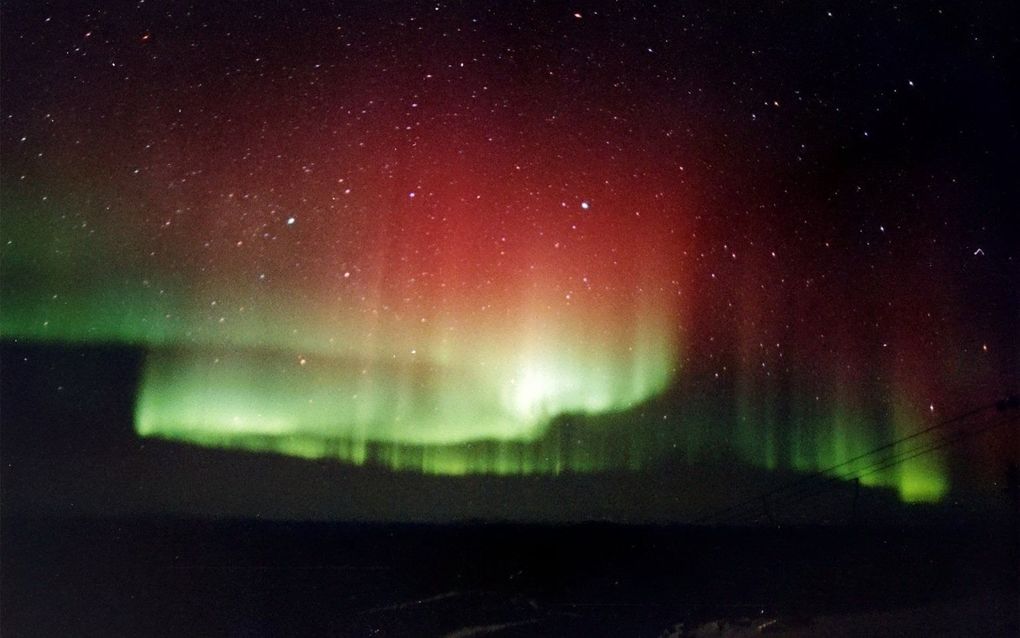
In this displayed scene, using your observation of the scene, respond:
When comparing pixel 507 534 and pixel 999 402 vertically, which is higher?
pixel 999 402

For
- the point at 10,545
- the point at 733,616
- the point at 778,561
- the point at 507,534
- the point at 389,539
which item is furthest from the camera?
the point at 389,539

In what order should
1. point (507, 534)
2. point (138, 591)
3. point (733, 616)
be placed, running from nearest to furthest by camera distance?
point (733, 616), point (138, 591), point (507, 534)

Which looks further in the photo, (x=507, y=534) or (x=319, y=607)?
(x=507, y=534)

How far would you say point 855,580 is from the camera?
3527 millimetres

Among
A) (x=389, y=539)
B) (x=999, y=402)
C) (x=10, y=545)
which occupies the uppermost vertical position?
(x=999, y=402)

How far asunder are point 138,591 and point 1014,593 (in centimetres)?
332

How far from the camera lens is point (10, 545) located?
2.10m

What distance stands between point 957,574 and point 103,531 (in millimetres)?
3279

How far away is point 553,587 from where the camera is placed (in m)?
3.92

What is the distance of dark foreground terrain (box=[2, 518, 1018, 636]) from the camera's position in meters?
2.47

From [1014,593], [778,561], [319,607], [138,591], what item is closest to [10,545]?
[138,591]

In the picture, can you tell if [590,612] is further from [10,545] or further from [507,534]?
[507,534]

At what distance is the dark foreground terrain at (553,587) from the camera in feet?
8.12

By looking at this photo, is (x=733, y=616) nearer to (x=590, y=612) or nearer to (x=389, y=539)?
(x=590, y=612)
